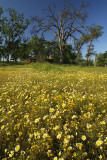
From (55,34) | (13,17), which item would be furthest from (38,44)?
(13,17)

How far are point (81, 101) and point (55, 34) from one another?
993 inches

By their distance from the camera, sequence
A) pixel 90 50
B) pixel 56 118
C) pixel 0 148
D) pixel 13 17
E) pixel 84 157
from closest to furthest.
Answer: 1. pixel 84 157
2. pixel 0 148
3. pixel 56 118
4. pixel 13 17
5. pixel 90 50

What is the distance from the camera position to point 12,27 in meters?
29.0

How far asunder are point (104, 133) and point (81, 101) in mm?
1103

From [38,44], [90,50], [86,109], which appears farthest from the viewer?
[90,50]

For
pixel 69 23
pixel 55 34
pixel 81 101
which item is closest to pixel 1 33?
pixel 55 34

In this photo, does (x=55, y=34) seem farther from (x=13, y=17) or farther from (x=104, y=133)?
(x=104, y=133)

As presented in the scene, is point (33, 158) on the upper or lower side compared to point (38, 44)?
lower

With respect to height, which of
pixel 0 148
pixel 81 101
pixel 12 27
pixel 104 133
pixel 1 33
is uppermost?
pixel 12 27

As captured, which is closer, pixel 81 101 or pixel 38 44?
pixel 81 101

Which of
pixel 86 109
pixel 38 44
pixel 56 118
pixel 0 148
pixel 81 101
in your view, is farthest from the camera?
pixel 38 44

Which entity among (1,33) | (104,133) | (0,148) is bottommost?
(0,148)

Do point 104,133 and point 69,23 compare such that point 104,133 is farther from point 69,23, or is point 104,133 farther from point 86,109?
point 69,23

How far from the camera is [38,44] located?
2625 cm
